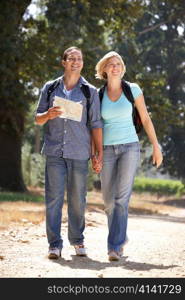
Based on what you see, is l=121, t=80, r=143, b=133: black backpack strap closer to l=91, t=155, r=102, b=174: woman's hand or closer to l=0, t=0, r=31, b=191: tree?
l=91, t=155, r=102, b=174: woman's hand

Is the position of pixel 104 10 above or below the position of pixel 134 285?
above

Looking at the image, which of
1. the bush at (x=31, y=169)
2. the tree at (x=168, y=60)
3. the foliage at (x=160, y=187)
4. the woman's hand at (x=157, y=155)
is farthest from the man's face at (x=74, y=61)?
the foliage at (x=160, y=187)

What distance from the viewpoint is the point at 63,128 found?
6938mm

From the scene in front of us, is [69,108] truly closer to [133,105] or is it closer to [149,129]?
[133,105]

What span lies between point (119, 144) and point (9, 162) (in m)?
16.9

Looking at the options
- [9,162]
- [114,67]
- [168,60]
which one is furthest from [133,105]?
[168,60]

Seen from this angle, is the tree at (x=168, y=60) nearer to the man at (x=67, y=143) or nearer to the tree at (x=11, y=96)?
the tree at (x=11, y=96)

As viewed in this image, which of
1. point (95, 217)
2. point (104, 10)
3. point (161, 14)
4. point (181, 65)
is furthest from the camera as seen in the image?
point (181, 65)

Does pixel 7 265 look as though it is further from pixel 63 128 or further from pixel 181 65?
pixel 181 65

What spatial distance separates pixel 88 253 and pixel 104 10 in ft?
56.6

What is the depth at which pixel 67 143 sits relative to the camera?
6.89 metres

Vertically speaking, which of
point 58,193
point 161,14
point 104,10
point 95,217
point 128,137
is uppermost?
point 161,14

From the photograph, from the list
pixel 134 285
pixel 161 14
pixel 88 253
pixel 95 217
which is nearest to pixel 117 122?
pixel 88 253

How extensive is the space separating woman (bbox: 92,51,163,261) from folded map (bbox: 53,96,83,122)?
316mm
